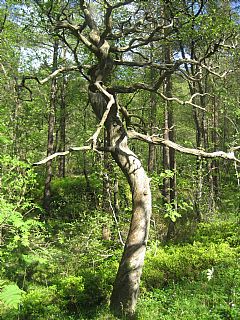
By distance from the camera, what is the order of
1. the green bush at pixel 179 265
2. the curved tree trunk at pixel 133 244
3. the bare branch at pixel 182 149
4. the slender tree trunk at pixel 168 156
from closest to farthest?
1. the curved tree trunk at pixel 133 244
2. the bare branch at pixel 182 149
3. the green bush at pixel 179 265
4. the slender tree trunk at pixel 168 156

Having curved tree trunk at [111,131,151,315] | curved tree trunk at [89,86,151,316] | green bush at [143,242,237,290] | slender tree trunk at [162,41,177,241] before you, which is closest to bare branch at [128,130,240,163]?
curved tree trunk at [89,86,151,316]

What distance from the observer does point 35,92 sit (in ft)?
77.0

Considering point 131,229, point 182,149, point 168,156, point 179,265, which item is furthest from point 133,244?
point 168,156

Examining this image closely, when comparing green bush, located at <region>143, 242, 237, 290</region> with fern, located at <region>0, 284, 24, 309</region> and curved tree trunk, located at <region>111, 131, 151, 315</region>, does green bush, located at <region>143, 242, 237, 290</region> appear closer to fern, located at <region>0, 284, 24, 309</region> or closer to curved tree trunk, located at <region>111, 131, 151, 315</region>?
curved tree trunk, located at <region>111, 131, 151, 315</region>

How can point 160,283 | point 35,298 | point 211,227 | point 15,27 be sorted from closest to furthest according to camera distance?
point 35,298, point 160,283, point 211,227, point 15,27

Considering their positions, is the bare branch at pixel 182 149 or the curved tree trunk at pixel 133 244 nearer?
the curved tree trunk at pixel 133 244

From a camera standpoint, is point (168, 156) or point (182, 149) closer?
point (182, 149)

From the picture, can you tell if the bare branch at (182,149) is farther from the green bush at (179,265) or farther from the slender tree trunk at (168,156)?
the slender tree trunk at (168,156)

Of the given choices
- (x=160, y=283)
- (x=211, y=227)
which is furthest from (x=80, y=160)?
(x=160, y=283)

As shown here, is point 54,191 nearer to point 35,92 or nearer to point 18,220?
point 35,92

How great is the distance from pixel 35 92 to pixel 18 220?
19427 millimetres

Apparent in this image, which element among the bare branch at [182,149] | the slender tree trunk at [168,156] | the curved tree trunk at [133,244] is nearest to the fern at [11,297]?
the curved tree trunk at [133,244]

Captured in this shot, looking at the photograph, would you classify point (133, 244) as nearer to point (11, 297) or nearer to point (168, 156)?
point (11, 297)

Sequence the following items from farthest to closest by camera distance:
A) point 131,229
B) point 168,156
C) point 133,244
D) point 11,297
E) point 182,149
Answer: point 168,156 < point 182,149 < point 131,229 < point 133,244 < point 11,297
